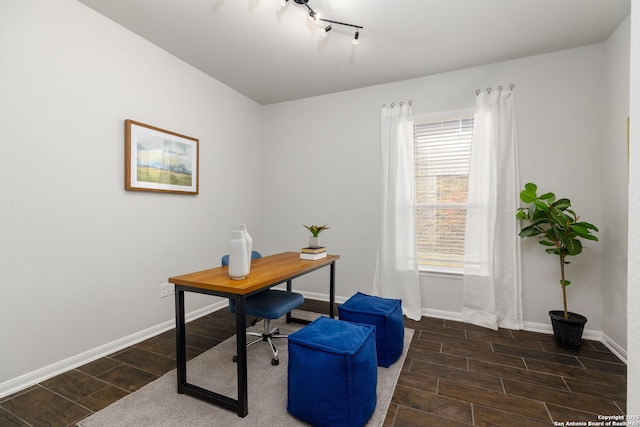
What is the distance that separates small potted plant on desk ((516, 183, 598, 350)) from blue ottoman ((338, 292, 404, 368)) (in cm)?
149

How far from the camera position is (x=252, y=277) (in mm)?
2006

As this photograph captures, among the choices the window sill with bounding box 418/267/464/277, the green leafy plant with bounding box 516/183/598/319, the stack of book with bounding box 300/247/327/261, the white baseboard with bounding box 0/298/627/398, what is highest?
the green leafy plant with bounding box 516/183/598/319

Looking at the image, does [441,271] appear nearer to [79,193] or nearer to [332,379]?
[332,379]

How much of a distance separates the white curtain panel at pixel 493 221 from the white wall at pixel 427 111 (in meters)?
0.12

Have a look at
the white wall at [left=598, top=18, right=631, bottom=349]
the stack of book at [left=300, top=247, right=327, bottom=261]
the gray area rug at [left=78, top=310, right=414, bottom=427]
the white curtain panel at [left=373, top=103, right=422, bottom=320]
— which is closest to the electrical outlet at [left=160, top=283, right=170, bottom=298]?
the gray area rug at [left=78, top=310, right=414, bottom=427]

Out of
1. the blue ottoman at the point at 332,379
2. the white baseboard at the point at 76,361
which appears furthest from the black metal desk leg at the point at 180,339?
the white baseboard at the point at 76,361

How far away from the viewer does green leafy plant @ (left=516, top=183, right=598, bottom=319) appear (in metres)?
2.60

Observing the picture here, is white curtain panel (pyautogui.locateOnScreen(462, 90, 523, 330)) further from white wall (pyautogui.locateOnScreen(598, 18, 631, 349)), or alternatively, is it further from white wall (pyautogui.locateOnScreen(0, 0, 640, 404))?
white wall (pyautogui.locateOnScreen(598, 18, 631, 349))

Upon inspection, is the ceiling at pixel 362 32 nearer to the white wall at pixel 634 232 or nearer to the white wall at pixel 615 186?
the white wall at pixel 615 186

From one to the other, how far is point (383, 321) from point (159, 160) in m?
2.57

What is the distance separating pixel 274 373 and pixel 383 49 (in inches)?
120

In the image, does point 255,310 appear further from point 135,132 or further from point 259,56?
point 259,56

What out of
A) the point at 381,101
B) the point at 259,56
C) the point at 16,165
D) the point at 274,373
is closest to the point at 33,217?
the point at 16,165

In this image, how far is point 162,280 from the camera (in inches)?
119
